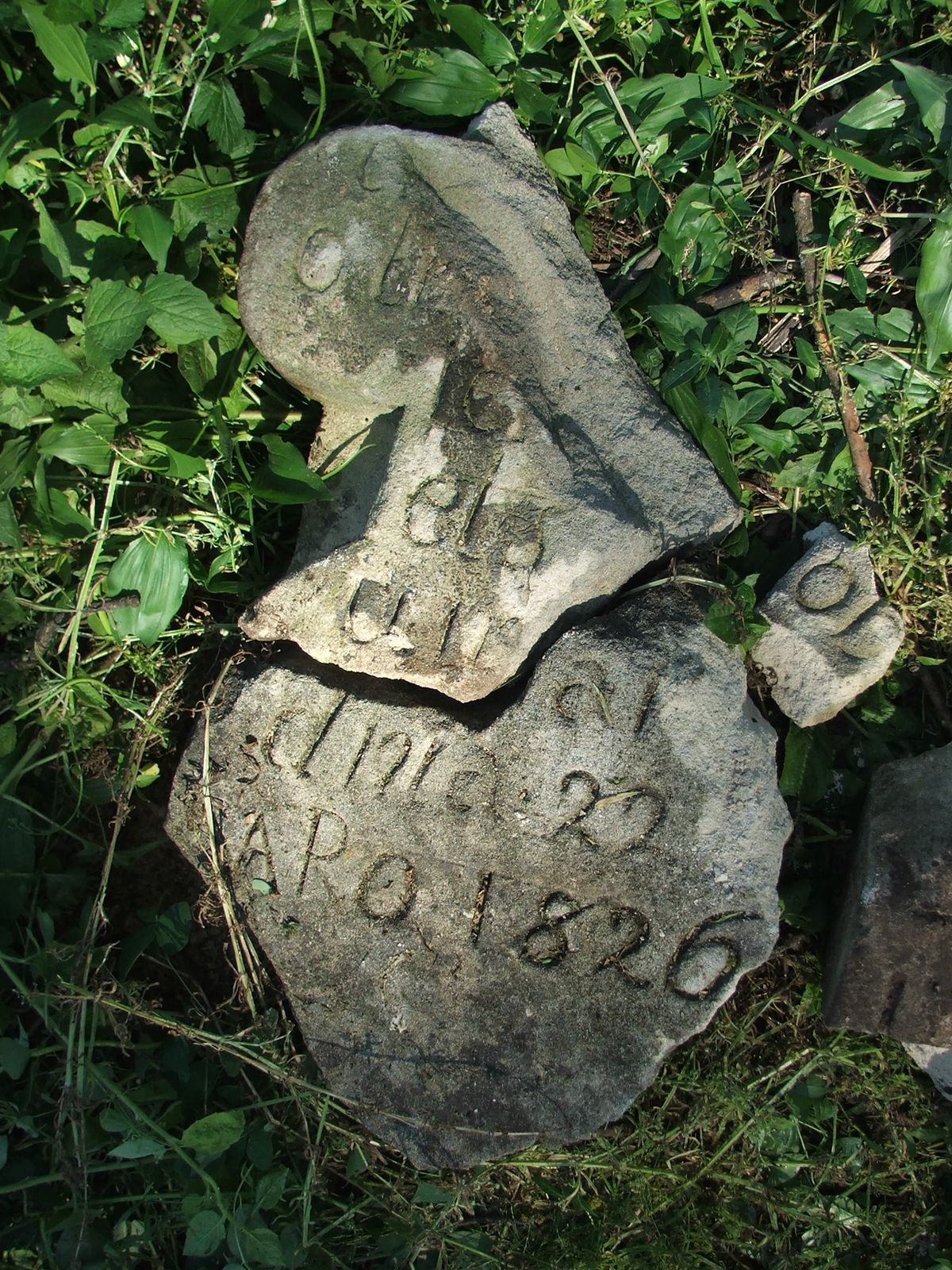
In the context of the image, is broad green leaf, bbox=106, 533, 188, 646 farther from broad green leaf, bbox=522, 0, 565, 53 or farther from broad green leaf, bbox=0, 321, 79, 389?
broad green leaf, bbox=522, 0, 565, 53

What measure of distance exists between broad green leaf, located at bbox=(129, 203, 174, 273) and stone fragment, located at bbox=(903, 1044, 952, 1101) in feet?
8.76

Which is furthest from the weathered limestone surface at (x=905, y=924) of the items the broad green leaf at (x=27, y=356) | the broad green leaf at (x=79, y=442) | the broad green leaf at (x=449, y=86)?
the broad green leaf at (x=27, y=356)

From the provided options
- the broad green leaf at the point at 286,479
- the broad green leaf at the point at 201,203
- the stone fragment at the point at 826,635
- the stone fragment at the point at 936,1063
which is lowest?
the stone fragment at the point at 936,1063

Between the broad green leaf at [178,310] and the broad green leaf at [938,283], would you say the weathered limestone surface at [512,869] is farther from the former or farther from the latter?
the broad green leaf at [938,283]

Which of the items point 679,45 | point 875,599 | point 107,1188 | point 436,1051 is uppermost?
point 679,45

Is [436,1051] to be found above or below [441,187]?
below

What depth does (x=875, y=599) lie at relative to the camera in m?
→ 2.40

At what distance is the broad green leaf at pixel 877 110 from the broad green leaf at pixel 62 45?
5.97ft

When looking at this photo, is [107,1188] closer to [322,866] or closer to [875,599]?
[322,866]

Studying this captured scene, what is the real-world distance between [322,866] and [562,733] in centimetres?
66

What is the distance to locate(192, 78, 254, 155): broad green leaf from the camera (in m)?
2.37

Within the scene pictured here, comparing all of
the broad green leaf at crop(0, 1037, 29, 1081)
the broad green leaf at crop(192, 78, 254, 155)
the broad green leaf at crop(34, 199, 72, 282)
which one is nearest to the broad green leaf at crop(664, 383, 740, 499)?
the broad green leaf at crop(192, 78, 254, 155)

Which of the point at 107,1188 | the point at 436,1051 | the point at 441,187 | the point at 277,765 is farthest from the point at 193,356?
the point at 107,1188

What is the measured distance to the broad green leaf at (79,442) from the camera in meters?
2.41
